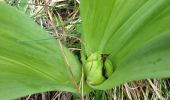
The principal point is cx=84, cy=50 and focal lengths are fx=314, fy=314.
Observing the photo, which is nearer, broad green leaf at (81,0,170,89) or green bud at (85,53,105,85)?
broad green leaf at (81,0,170,89)

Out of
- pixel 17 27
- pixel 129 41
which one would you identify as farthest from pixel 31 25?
pixel 129 41

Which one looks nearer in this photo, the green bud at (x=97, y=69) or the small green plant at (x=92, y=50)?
the small green plant at (x=92, y=50)

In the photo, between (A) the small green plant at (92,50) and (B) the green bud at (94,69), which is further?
(B) the green bud at (94,69)

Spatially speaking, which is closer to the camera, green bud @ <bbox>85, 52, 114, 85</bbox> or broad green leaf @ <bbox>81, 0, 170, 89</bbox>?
broad green leaf @ <bbox>81, 0, 170, 89</bbox>

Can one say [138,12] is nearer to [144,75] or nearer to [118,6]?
[118,6]

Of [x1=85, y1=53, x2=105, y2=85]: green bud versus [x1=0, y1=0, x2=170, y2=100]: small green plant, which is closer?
[x1=0, y1=0, x2=170, y2=100]: small green plant
